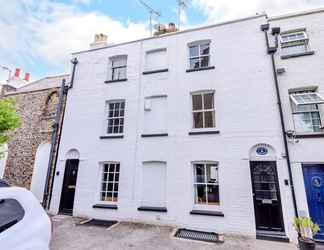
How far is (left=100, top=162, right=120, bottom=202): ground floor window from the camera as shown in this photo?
8.39 m

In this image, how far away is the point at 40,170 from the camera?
10133 millimetres

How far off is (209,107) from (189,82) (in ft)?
4.97

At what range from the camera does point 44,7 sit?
7.73 m

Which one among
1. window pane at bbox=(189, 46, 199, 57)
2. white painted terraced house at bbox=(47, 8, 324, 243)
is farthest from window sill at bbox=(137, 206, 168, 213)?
window pane at bbox=(189, 46, 199, 57)

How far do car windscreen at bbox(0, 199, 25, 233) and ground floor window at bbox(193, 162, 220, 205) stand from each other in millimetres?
6136

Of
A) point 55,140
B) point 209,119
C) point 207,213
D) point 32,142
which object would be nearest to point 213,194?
point 207,213

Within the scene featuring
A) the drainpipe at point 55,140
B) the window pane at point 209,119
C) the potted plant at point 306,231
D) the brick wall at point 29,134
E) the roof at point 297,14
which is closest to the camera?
the potted plant at point 306,231

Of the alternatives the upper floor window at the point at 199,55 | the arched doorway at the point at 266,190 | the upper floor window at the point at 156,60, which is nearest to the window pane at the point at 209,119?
the arched doorway at the point at 266,190

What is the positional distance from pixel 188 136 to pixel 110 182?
14.0ft

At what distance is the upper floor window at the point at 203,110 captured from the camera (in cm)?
802

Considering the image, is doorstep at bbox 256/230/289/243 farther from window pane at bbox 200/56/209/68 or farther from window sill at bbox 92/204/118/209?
window pane at bbox 200/56/209/68

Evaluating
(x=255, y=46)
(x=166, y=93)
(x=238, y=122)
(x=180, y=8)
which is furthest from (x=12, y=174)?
(x=255, y=46)

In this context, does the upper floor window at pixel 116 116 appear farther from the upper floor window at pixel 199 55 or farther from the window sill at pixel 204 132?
the upper floor window at pixel 199 55

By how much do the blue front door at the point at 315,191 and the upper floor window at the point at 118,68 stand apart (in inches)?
362
